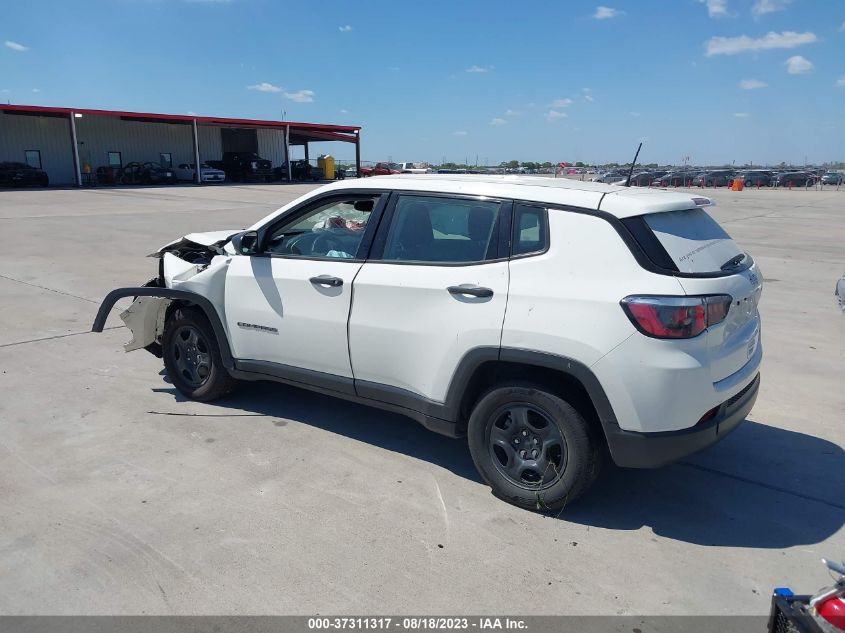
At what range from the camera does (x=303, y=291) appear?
13.8 feet

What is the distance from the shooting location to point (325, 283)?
13.4ft

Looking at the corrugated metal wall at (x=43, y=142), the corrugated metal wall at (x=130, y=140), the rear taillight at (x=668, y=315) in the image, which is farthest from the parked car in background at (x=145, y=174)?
the rear taillight at (x=668, y=315)

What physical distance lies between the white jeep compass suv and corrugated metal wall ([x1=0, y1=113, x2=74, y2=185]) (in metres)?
40.9

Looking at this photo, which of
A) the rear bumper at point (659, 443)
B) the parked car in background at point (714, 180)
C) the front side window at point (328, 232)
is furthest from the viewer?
the parked car in background at point (714, 180)

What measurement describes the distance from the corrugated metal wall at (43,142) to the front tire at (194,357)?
131 ft

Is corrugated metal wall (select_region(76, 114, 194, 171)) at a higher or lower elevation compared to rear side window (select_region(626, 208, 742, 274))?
higher

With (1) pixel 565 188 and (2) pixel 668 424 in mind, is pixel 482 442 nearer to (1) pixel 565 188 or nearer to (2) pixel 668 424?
(2) pixel 668 424

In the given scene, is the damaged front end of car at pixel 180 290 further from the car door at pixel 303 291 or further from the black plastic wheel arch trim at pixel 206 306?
the car door at pixel 303 291

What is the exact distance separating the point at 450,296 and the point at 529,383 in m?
0.64

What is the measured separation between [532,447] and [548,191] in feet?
4.56

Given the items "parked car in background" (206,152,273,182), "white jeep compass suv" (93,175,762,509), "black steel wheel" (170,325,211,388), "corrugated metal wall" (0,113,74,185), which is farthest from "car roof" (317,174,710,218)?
"parked car in background" (206,152,273,182)

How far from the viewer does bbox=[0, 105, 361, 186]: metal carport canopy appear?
118 ft

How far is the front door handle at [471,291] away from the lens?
11.5ft

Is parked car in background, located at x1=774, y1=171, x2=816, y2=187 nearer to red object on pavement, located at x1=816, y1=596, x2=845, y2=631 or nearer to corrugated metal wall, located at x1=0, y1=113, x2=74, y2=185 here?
corrugated metal wall, located at x1=0, y1=113, x2=74, y2=185
